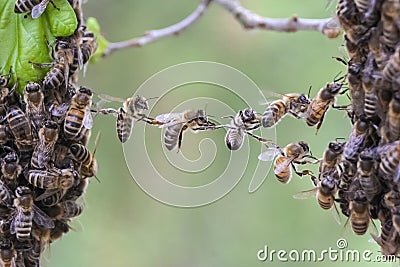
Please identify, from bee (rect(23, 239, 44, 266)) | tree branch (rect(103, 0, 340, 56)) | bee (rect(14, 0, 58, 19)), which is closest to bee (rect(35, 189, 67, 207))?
bee (rect(23, 239, 44, 266))

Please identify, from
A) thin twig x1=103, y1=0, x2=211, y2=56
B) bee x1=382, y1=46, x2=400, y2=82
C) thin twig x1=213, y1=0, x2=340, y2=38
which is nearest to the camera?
bee x1=382, y1=46, x2=400, y2=82

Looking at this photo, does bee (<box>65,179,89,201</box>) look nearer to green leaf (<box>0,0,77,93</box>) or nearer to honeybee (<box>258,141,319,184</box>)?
green leaf (<box>0,0,77,93</box>)

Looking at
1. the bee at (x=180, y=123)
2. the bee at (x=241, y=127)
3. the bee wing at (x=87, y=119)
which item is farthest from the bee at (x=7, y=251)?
the bee at (x=241, y=127)

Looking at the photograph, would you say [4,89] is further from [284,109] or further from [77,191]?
[284,109]

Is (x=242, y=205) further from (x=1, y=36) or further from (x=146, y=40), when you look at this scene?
(x=1, y=36)

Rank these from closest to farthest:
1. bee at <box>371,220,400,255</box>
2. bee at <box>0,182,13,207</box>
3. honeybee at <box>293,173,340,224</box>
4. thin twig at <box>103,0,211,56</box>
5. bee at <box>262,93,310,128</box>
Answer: bee at <box>371,220,400,255</box> → honeybee at <box>293,173,340,224</box> → bee at <box>0,182,13,207</box> → bee at <box>262,93,310,128</box> → thin twig at <box>103,0,211,56</box>

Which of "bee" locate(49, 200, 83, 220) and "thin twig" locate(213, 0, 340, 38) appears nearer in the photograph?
"bee" locate(49, 200, 83, 220)

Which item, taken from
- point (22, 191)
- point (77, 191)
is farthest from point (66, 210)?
point (22, 191)
